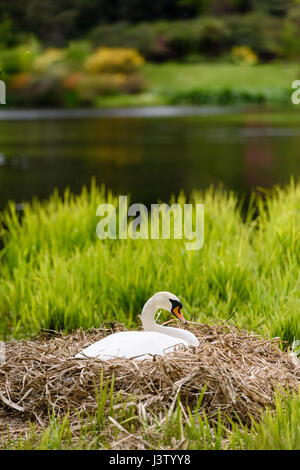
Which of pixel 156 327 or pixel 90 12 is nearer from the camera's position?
pixel 156 327

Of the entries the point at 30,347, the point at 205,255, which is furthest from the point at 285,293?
the point at 30,347

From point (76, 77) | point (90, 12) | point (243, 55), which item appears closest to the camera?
point (90, 12)

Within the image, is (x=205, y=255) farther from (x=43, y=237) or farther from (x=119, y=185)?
(x=119, y=185)

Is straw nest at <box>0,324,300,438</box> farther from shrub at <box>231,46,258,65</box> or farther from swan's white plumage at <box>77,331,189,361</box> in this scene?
shrub at <box>231,46,258,65</box>

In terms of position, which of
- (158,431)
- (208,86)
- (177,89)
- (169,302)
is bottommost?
(158,431)

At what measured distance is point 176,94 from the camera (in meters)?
59.2

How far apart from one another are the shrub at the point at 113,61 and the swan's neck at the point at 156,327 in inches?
2114

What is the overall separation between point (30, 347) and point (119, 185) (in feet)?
45.4

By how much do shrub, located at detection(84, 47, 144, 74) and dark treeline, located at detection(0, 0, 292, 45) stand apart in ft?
8.71

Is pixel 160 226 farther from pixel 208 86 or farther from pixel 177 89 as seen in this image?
pixel 208 86

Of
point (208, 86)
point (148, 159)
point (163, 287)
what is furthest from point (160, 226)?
point (208, 86)

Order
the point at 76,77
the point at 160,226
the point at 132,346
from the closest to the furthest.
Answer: the point at 132,346, the point at 160,226, the point at 76,77

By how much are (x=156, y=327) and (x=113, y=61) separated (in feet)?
185

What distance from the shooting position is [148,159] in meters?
23.8
